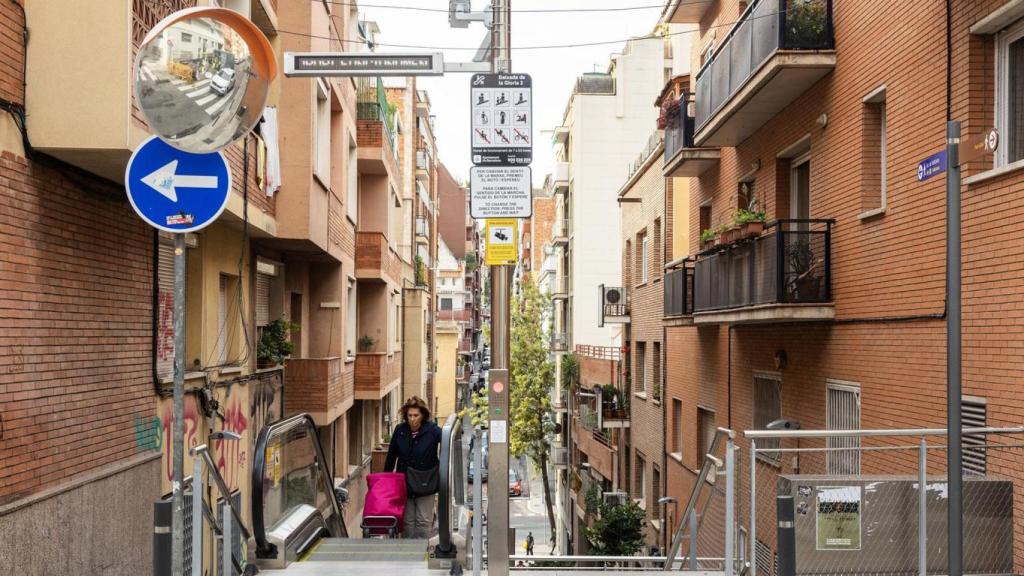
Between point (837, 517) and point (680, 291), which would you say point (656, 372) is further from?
point (837, 517)

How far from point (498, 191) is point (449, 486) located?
2.59 metres

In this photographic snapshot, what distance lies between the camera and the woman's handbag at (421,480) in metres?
11.8

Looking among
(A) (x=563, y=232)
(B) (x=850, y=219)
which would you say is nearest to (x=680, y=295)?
(B) (x=850, y=219)

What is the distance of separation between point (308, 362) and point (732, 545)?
12.8 meters

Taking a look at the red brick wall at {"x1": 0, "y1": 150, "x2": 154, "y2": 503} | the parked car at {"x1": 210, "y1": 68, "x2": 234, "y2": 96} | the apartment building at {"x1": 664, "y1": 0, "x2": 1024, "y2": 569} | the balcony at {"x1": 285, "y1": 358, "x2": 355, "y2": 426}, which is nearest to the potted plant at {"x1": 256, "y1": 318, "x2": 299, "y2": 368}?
the balcony at {"x1": 285, "y1": 358, "x2": 355, "y2": 426}

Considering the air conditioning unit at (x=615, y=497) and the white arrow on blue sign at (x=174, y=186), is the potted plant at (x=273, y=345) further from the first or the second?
the air conditioning unit at (x=615, y=497)

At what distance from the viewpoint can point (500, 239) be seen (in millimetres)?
9047

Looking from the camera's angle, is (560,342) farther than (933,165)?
Yes

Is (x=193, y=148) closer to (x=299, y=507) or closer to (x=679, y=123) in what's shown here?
(x=299, y=507)

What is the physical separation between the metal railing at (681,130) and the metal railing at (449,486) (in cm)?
1166

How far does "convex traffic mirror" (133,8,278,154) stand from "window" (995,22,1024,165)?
22.8 ft

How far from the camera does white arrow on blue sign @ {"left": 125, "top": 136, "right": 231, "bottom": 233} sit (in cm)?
551

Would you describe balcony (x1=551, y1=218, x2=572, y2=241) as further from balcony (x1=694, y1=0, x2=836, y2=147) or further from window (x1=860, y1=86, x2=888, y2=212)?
window (x1=860, y1=86, x2=888, y2=212)

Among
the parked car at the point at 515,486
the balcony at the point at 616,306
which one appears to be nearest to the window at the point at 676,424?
the balcony at the point at 616,306
